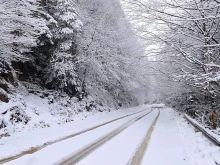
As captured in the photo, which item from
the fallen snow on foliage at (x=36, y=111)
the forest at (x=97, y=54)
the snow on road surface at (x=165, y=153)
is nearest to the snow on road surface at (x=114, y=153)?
the snow on road surface at (x=165, y=153)

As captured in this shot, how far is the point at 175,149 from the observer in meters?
9.26

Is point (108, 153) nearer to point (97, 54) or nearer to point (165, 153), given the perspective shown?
point (165, 153)

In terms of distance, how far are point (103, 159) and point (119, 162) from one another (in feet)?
1.70

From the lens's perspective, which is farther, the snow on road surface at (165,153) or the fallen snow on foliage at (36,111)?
the fallen snow on foliage at (36,111)

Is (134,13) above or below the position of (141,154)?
Answer: above

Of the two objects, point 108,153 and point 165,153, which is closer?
point 108,153

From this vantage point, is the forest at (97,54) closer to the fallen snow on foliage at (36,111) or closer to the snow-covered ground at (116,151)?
the fallen snow on foliage at (36,111)

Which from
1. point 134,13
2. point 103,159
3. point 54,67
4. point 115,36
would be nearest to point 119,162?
point 103,159

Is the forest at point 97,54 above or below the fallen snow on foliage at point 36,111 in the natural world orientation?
above

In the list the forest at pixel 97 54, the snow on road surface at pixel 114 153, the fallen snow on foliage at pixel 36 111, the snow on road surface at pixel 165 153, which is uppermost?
the forest at pixel 97 54

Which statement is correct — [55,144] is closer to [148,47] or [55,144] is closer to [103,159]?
[103,159]

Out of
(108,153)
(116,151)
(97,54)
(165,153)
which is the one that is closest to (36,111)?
(116,151)

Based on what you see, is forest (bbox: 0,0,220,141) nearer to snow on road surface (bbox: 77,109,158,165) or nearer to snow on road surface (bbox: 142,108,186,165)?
snow on road surface (bbox: 142,108,186,165)

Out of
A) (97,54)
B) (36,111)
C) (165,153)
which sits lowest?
(165,153)
